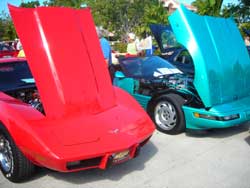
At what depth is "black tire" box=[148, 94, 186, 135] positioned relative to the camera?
5.18 meters

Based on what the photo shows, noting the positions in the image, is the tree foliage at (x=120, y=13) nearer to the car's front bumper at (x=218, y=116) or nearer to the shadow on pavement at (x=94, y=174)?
the car's front bumper at (x=218, y=116)

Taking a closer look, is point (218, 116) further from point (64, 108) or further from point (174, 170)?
point (64, 108)

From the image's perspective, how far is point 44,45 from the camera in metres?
3.73

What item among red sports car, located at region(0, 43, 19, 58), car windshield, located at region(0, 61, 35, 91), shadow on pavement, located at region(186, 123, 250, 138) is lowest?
shadow on pavement, located at region(186, 123, 250, 138)

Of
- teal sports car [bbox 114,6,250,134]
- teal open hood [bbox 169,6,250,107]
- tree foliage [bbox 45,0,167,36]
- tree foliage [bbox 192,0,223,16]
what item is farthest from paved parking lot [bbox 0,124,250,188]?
tree foliage [bbox 45,0,167,36]

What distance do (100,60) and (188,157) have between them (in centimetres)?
176

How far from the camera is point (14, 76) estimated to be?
15.0 ft

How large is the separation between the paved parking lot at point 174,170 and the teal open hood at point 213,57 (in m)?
0.75

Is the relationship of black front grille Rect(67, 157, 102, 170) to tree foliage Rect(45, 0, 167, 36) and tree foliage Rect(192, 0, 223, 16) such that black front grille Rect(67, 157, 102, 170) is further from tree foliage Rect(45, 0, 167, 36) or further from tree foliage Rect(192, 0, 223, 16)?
tree foliage Rect(45, 0, 167, 36)

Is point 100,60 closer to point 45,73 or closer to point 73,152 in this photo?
point 45,73

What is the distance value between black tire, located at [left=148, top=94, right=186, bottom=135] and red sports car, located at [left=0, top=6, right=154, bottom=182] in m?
1.10

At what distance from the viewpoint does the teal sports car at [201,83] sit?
16.3ft

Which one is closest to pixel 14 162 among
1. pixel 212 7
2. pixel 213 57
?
pixel 213 57

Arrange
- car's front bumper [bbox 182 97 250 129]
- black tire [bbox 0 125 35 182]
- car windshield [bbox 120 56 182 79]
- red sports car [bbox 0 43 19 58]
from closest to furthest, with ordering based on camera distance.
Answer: black tire [bbox 0 125 35 182], car's front bumper [bbox 182 97 250 129], car windshield [bbox 120 56 182 79], red sports car [bbox 0 43 19 58]
